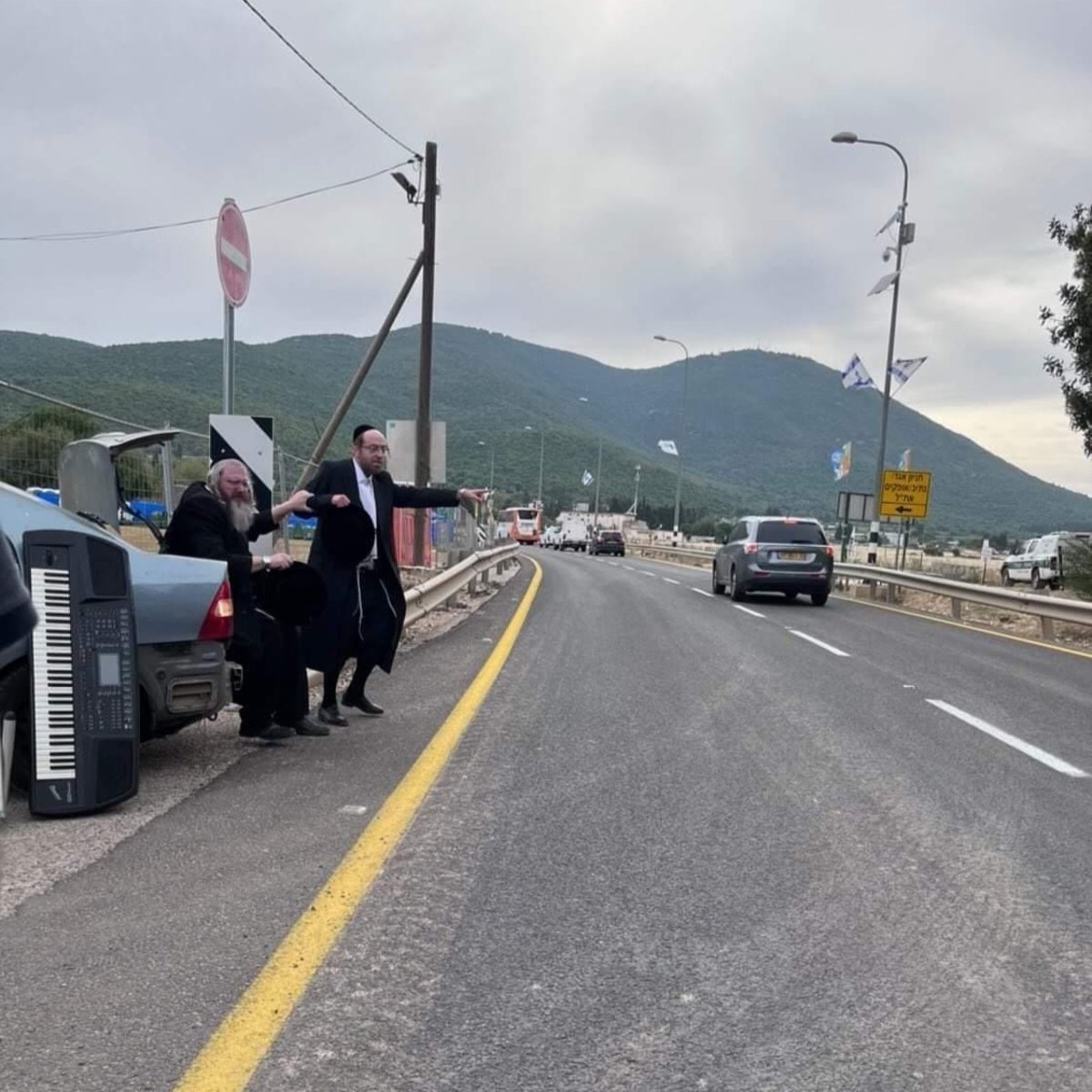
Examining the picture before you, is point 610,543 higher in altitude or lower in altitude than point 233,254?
lower

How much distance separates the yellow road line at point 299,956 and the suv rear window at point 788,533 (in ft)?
46.1

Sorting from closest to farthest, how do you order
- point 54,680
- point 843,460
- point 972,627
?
point 54,680 → point 972,627 → point 843,460

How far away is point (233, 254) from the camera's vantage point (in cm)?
748

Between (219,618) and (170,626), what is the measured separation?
0.26 m

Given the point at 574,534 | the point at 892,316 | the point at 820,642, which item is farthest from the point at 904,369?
the point at 574,534

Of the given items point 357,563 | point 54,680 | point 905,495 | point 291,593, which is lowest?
point 54,680

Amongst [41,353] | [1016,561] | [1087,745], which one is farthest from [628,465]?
[1087,745]

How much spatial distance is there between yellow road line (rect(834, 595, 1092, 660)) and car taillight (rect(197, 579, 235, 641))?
1090cm

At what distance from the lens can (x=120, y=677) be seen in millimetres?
4605

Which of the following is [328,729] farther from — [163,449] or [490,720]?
[163,449]

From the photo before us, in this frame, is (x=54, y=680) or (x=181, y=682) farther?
(x=181, y=682)

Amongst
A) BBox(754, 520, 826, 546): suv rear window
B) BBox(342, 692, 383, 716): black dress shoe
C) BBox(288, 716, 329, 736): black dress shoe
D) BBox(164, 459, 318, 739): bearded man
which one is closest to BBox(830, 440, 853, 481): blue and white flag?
BBox(754, 520, 826, 546): suv rear window

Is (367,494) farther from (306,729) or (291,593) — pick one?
(306,729)

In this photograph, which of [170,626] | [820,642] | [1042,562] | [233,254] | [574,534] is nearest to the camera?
[170,626]
